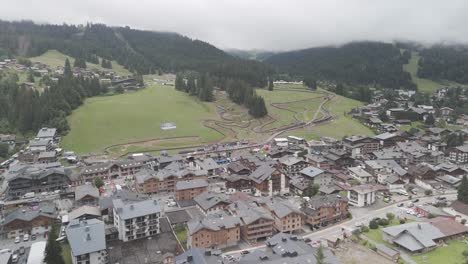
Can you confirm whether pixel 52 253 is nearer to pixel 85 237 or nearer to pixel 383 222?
pixel 85 237

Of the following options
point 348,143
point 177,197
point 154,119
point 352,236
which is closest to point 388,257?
point 352,236

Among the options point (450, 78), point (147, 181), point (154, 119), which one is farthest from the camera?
point (450, 78)

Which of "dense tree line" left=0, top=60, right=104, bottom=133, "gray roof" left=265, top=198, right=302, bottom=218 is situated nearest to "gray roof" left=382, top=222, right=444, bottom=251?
"gray roof" left=265, top=198, right=302, bottom=218

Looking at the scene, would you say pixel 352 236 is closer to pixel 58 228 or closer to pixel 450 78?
pixel 58 228

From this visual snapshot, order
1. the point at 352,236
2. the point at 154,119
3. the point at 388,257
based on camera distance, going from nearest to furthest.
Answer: the point at 388,257
the point at 352,236
the point at 154,119

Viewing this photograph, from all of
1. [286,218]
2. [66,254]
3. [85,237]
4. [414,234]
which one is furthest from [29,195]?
[414,234]

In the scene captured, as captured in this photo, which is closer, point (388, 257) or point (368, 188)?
point (388, 257)

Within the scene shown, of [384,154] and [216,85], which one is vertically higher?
[216,85]
